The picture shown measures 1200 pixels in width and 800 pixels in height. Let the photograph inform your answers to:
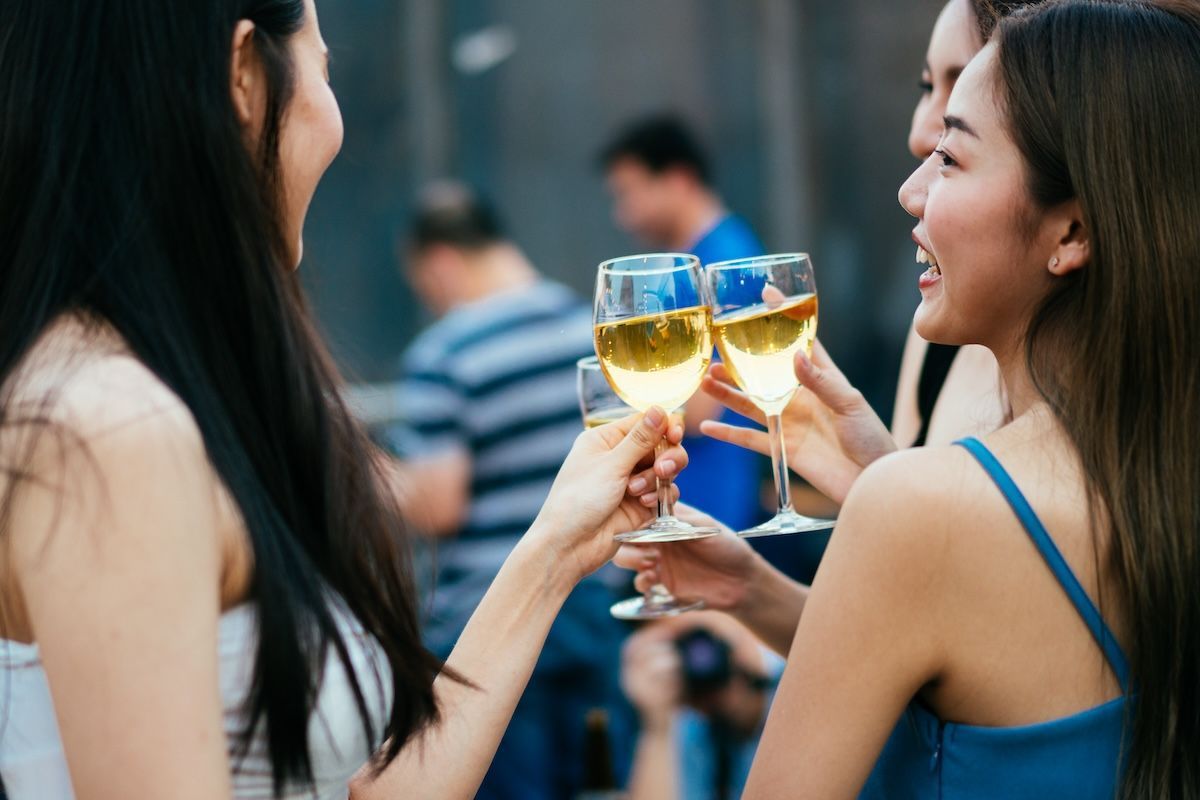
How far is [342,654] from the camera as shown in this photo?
4.36 feet

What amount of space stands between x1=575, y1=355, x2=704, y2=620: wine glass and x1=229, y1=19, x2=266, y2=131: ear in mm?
651

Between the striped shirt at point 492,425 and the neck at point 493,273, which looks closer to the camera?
the striped shirt at point 492,425

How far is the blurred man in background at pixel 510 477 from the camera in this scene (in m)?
3.67

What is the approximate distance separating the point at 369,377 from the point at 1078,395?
4597 mm

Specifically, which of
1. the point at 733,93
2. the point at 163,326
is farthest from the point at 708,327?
the point at 733,93

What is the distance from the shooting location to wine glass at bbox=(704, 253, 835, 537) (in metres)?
1.73

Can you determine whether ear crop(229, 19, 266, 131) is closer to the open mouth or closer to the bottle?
the open mouth

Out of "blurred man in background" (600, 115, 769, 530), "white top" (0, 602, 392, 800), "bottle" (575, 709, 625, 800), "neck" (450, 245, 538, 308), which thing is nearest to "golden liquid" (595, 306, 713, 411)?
"white top" (0, 602, 392, 800)

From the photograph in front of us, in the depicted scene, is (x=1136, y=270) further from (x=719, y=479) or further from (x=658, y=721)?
(x=719, y=479)

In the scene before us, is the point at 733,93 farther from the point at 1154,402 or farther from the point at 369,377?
the point at 1154,402

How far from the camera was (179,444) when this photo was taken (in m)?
1.20

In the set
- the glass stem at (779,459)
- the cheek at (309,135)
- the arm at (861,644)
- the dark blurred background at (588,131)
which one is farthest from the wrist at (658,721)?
the dark blurred background at (588,131)

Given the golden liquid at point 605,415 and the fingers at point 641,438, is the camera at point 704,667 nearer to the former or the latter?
the golden liquid at point 605,415

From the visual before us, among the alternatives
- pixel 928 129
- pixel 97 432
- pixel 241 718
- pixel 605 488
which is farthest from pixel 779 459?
pixel 97 432
